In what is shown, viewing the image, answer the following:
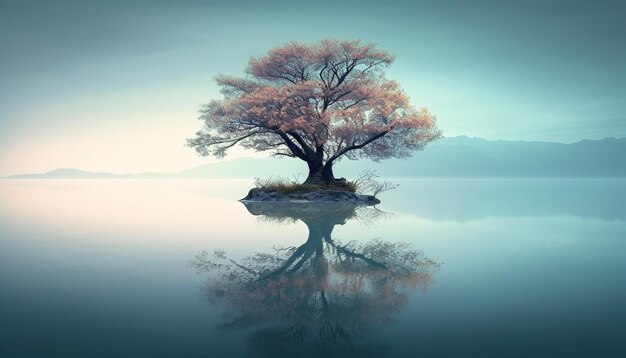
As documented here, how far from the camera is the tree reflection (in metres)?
4.62

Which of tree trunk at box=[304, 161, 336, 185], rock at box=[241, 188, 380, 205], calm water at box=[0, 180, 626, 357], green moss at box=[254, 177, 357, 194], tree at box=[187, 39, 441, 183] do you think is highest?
tree at box=[187, 39, 441, 183]

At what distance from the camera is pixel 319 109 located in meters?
32.8

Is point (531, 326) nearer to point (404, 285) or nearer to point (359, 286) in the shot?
point (404, 285)

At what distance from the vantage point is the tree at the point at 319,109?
3034 centimetres

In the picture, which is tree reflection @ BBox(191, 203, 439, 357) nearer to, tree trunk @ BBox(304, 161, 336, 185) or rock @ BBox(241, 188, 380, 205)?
rock @ BBox(241, 188, 380, 205)

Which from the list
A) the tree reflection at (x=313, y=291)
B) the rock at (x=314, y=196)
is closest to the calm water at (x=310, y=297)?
the tree reflection at (x=313, y=291)

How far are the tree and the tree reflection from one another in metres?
20.4

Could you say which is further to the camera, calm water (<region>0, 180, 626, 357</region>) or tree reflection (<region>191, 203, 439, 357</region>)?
tree reflection (<region>191, 203, 439, 357</region>)

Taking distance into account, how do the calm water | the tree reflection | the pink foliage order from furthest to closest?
1. the pink foliage
2. the tree reflection
3. the calm water

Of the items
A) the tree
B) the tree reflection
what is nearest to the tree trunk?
the tree

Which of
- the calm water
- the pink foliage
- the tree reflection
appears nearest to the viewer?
the calm water

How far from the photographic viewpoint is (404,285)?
273 inches

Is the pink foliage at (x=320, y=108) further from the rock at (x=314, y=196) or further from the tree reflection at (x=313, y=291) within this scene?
the tree reflection at (x=313, y=291)

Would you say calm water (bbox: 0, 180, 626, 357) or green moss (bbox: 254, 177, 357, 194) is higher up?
green moss (bbox: 254, 177, 357, 194)
